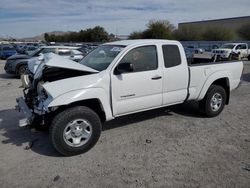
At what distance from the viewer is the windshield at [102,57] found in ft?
16.2

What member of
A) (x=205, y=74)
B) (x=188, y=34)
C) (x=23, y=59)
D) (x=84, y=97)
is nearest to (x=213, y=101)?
(x=205, y=74)

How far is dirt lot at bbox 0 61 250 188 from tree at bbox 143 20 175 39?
2363 inches

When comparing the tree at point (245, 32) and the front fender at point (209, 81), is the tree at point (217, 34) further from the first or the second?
the front fender at point (209, 81)

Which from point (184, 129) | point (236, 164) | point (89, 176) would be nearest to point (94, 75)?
point (89, 176)

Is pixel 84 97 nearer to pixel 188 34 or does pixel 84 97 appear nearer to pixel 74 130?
pixel 74 130

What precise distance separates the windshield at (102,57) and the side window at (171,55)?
3.05 feet

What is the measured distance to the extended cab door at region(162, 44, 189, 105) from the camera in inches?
211

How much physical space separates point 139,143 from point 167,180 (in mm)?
1289

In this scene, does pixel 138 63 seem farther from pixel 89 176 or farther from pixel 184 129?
pixel 89 176

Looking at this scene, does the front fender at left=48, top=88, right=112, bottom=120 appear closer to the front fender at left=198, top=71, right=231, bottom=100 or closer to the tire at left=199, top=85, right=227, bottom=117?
the front fender at left=198, top=71, right=231, bottom=100

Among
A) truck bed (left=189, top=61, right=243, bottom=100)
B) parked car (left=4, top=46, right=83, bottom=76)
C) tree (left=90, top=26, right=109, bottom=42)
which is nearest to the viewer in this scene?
truck bed (left=189, top=61, right=243, bottom=100)

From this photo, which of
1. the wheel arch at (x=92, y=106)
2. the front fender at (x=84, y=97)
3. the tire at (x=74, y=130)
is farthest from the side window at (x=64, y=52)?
the tire at (x=74, y=130)

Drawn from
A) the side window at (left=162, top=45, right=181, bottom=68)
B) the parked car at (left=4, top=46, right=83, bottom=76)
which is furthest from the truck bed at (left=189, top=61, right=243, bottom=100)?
the parked car at (left=4, top=46, right=83, bottom=76)

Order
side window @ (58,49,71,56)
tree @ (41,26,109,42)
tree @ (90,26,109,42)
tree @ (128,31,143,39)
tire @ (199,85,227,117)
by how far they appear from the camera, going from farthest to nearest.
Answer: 1. tree @ (41,26,109,42)
2. tree @ (90,26,109,42)
3. tree @ (128,31,143,39)
4. side window @ (58,49,71,56)
5. tire @ (199,85,227,117)
